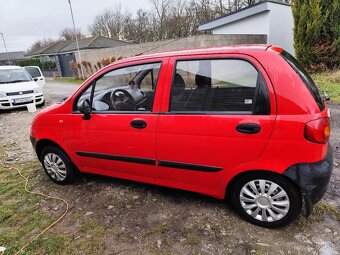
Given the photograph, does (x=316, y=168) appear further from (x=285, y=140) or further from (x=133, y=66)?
(x=133, y=66)

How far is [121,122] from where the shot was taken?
314cm

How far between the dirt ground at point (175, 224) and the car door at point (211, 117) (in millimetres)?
410

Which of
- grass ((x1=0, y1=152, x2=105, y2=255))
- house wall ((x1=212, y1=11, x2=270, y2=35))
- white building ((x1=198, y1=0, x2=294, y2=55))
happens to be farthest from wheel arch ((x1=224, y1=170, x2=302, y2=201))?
house wall ((x1=212, y1=11, x2=270, y2=35))

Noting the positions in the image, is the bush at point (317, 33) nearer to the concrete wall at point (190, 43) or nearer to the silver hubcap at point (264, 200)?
the concrete wall at point (190, 43)

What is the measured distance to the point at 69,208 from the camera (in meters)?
3.41

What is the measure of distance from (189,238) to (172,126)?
1106 mm

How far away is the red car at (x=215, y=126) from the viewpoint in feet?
7.93

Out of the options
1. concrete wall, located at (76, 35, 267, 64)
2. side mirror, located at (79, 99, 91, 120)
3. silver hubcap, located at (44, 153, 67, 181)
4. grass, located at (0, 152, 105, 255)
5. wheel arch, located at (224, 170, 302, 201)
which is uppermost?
concrete wall, located at (76, 35, 267, 64)

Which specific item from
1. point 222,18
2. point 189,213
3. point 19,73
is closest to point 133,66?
point 189,213

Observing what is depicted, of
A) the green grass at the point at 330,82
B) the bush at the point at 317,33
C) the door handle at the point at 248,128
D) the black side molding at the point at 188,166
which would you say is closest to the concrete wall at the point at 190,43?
the bush at the point at 317,33

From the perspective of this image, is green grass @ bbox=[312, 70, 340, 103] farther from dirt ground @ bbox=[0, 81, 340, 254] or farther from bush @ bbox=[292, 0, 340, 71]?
dirt ground @ bbox=[0, 81, 340, 254]

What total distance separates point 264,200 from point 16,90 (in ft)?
32.4

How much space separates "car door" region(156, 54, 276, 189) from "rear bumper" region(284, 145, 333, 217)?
344mm

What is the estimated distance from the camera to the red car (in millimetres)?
2418
